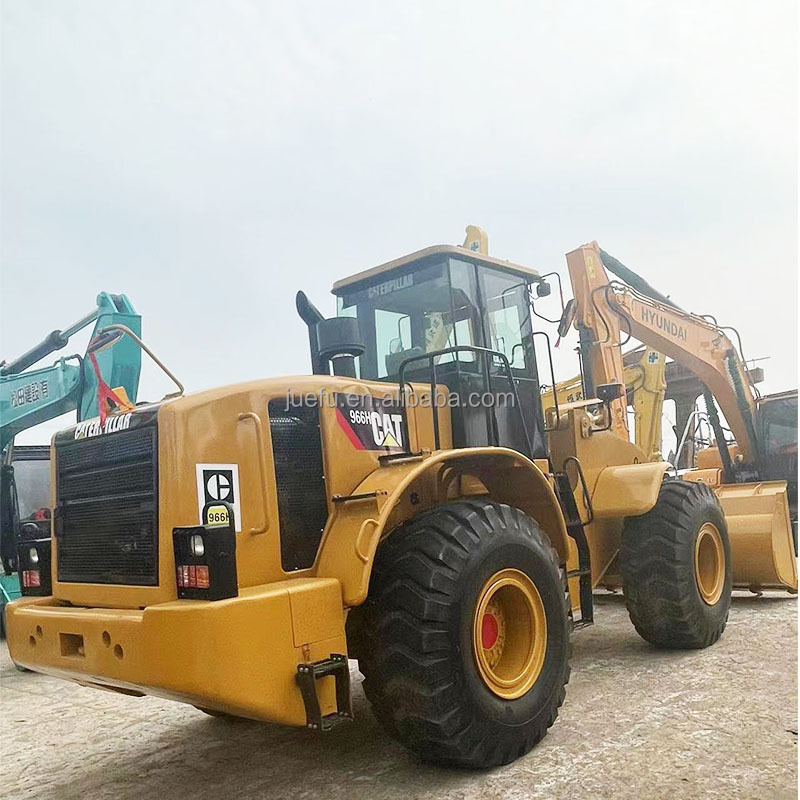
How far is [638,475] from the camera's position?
5.81m

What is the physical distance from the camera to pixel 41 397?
9820 millimetres

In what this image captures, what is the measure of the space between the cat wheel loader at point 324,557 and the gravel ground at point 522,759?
0.27m

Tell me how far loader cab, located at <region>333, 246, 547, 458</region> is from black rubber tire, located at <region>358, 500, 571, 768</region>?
39.9 inches

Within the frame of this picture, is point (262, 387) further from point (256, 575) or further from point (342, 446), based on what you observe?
point (256, 575)

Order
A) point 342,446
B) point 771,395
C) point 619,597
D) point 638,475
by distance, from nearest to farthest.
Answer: point 342,446 → point 638,475 → point 619,597 → point 771,395

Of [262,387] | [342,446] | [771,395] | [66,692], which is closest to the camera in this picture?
[262,387]

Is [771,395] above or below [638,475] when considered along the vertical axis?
above

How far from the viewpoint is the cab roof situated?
198 inches

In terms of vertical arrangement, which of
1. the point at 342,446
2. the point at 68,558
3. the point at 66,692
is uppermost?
the point at 342,446

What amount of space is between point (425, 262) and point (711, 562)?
3382 mm

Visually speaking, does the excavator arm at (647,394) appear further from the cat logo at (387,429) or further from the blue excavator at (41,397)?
the cat logo at (387,429)

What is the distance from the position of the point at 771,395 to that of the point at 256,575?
28.7 ft

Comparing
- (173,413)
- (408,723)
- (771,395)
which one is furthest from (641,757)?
(771,395)

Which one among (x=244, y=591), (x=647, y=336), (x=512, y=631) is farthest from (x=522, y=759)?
(x=647, y=336)
